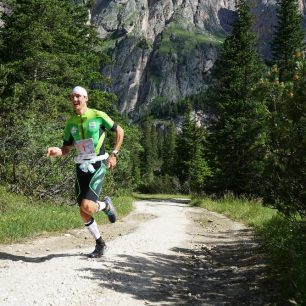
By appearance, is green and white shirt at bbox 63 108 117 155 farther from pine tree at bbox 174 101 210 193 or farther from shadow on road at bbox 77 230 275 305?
pine tree at bbox 174 101 210 193

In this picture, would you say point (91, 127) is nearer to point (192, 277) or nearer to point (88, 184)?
point (88, 184)

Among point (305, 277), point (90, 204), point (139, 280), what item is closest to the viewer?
point (305, 277)

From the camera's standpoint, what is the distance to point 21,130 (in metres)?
14.6

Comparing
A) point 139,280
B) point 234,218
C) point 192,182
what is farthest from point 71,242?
point 192,182

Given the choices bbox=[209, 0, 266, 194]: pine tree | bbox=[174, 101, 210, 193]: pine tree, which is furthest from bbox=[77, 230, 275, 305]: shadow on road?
bbox=[174, 101, 210, 193]: pine tree

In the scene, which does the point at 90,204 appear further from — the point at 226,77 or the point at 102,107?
the point at 226,77

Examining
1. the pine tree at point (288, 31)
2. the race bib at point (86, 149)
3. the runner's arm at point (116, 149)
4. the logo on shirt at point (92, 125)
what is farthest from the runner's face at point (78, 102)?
the pine tree at point (288, 31)

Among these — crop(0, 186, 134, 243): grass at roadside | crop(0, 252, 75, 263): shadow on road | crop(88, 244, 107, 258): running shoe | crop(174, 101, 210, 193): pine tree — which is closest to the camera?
crop(0, 252, 75, 263): shadow on road

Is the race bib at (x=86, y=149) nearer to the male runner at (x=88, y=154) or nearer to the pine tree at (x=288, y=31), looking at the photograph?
the male runner at (x=88, y=154)

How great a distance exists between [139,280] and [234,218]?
10500mm

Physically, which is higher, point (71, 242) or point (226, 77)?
point (226, 77)

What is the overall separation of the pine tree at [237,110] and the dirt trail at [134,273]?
749 inches

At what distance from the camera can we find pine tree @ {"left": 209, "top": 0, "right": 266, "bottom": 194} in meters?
29.2

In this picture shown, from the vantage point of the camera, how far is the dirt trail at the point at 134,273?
16.2 feet
